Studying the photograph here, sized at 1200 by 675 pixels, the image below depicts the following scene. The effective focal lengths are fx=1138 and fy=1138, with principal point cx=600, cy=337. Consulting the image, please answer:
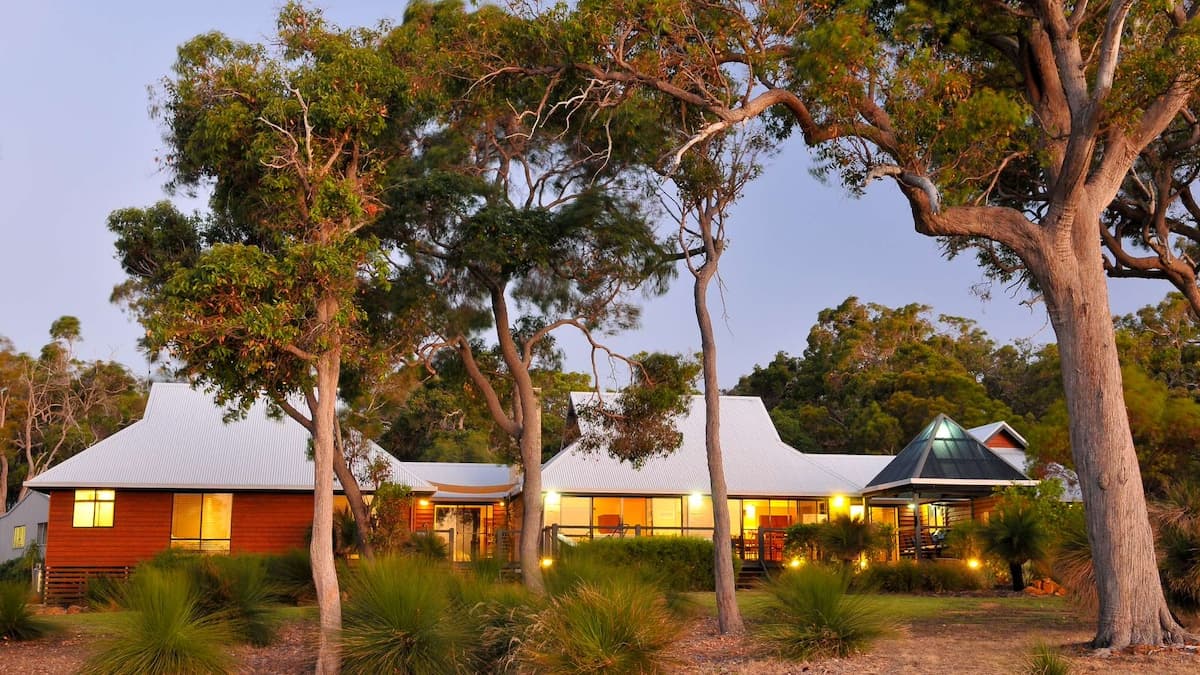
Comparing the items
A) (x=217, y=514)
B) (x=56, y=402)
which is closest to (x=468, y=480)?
(x=217, y=514)

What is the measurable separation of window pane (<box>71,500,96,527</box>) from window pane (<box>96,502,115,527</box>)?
9 centimetres

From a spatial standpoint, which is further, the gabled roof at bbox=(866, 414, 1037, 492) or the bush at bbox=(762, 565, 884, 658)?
the gabled roof at bbox=(866, 414, 1037, 492)

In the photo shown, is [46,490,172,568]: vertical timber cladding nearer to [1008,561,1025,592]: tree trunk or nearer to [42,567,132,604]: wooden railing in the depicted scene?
[42,567,132,604]: wooden railing

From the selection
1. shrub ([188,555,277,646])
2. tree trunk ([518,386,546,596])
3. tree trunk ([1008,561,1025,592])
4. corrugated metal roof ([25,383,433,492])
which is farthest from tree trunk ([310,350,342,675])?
tree trunk ([1008,561,1025,592])

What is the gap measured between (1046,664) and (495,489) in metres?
23.5

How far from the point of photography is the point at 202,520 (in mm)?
28609

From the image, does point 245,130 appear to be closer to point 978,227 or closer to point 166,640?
point 166,640

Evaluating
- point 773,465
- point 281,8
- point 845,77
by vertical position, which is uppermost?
point 281,8

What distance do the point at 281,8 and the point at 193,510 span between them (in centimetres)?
1675

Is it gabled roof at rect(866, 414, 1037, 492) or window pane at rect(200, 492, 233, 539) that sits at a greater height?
gabled roof at rect(866, 414, 1037, 492)

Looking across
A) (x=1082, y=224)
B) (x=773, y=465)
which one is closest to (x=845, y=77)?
(x=1082, y=224)

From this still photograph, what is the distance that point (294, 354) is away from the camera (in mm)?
14016

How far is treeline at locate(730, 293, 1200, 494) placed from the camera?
40.8m

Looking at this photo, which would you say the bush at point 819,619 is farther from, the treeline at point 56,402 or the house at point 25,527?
the treeline at point 56,402
